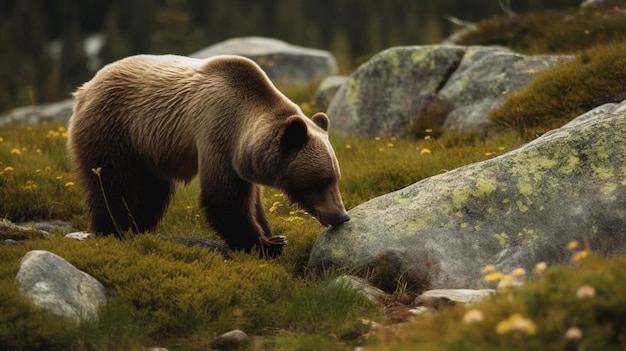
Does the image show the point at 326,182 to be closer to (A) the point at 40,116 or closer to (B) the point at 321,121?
(B) the point at 321,121

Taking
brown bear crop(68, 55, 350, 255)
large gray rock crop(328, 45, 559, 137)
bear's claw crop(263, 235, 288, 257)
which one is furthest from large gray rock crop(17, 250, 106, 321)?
large gray rock crop(328, 45, 559, 137)

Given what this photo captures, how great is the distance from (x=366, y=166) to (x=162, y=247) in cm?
371

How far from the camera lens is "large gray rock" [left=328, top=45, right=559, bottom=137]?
1186 cm

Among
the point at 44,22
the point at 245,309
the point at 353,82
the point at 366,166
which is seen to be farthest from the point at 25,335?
the point at 44,22

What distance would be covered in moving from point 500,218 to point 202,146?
9.84ft

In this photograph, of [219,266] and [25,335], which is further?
[219,266]

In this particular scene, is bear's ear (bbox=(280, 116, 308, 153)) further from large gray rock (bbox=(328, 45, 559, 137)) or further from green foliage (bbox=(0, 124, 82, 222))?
large gray rock (bbox=(328, 45, 559, 137))

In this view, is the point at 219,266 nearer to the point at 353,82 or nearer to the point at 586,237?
the point at 586,237

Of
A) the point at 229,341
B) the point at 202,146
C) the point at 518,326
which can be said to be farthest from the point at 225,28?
the point at 518,326

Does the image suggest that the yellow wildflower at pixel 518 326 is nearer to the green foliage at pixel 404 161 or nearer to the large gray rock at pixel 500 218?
the large gray rock at pixel 500 218

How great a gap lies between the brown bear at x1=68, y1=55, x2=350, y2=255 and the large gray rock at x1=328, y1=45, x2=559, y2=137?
4347 mm

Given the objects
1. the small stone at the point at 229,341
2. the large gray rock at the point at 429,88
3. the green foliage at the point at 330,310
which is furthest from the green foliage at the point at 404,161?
the small stone at the point at 229,341

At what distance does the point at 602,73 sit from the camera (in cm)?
1032

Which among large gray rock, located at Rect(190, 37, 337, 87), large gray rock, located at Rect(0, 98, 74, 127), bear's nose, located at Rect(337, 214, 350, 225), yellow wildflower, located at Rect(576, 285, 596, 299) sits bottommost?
large gray rock, located at Rect(0, 98, 74, 127)
